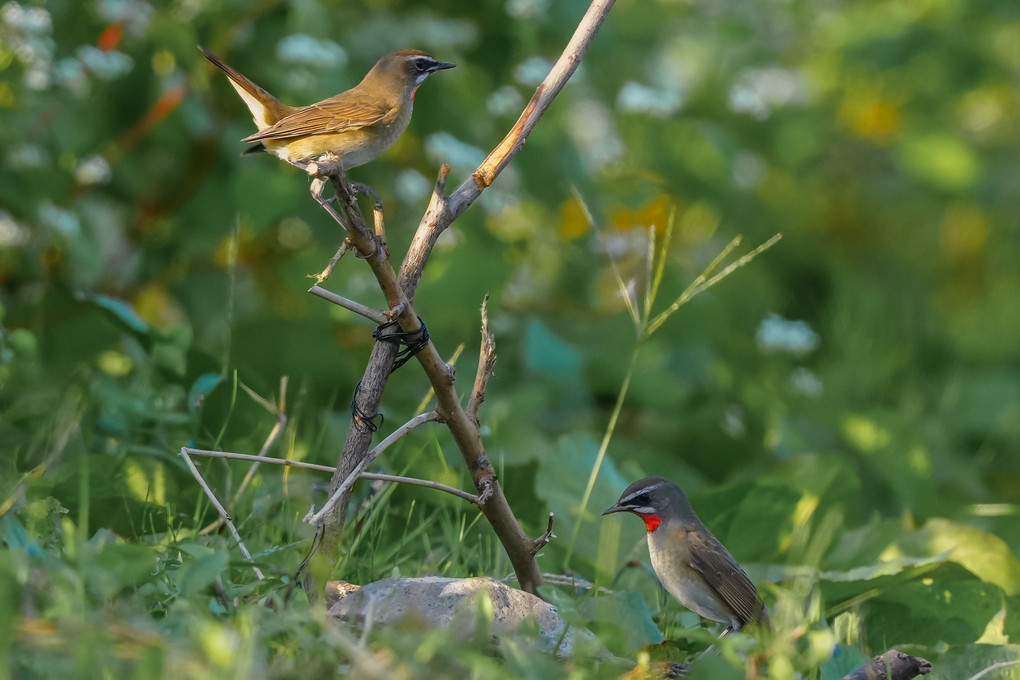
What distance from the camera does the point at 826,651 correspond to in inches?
67.0

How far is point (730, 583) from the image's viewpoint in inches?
116

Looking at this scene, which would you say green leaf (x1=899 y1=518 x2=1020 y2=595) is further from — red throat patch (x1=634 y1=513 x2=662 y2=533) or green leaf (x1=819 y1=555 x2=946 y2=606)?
red throat patch (x1=634 y1=513 x2=662 y2=533)

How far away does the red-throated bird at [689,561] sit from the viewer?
2.82 m

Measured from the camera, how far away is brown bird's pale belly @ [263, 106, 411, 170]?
112 inches

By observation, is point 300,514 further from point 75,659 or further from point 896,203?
point 896,203

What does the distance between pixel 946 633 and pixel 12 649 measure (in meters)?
2.29

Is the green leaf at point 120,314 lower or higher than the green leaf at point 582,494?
higher

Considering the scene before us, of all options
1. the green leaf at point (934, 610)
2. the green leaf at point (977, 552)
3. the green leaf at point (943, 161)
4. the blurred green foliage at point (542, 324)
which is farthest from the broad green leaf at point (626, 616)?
the green leaf at point (943, 161)

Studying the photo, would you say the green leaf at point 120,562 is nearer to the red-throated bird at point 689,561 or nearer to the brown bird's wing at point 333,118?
the brown bird's wing at point 333,118

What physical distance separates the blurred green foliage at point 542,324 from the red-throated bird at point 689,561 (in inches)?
4.5

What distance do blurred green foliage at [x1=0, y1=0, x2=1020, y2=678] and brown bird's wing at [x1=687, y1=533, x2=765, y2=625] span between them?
128 mm

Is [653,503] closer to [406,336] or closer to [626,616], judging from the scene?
[626,616]

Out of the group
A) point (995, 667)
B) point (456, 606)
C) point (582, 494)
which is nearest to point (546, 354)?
point (582, 494)

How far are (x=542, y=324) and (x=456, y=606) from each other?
2738mm
